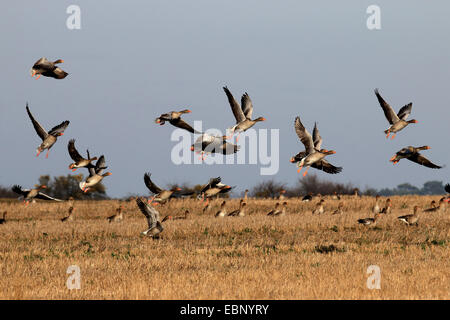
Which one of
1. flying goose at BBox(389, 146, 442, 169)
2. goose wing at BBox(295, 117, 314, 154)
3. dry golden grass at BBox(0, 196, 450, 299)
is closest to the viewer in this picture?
dry golden grass at BBox(0, 196, 450, 299)

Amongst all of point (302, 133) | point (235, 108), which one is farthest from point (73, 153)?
point (302, 133)

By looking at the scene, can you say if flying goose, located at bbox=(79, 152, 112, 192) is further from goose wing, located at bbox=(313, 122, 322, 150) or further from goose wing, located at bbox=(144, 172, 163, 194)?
goose wing, located at bbox=(313, 122, 322, 150)

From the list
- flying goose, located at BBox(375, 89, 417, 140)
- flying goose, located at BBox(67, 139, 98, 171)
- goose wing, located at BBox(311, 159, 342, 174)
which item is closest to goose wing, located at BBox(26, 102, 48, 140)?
flying goose, located at BBox(67, 139, 98, 171)

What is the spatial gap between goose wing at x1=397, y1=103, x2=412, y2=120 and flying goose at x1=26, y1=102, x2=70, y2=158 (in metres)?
10.5

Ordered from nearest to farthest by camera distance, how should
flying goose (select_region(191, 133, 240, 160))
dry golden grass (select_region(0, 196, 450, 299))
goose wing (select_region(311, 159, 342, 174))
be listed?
dry golden grass (select_region(0, 196, 450, 299)) → flying goose (select_region(191, 133, 240, 160)) → goose wing (select_region(311, 159, 342, 174))

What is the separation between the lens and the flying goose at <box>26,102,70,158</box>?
60.0 feet

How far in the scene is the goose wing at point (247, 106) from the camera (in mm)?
19266

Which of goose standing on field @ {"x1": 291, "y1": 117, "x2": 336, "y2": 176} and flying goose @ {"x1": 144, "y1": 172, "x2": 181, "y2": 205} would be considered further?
flying goose @ {"x1": 144, "y1": 172, "x2": 181, "y2": 205}

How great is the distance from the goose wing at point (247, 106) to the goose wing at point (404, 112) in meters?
4.86

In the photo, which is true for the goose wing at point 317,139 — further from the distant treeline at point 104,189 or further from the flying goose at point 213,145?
the distant treeline at point 104,189

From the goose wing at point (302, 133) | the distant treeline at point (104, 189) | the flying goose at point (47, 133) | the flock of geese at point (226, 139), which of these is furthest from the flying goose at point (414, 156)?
the distant treeline at point (104, 189)

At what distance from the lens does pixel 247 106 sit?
1933 centimetres

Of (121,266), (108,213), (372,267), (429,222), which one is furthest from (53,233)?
(429,222)
